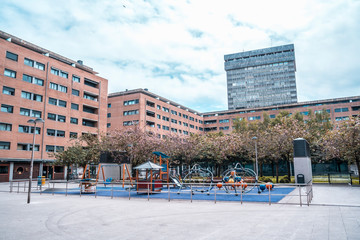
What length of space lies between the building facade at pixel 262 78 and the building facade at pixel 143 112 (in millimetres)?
86192

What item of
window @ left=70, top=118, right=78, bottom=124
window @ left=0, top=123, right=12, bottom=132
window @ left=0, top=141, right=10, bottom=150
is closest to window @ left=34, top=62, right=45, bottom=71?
window @ left=70, top=118, right=78, bottom=124

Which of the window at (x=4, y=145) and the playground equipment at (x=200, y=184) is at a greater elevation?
the window at (x=4, y=145)

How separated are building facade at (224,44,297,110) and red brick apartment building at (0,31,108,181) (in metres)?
117

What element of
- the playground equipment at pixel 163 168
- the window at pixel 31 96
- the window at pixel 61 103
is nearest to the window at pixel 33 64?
the window at pixel 31 96

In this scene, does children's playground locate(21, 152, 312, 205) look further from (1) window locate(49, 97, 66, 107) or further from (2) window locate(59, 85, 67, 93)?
(2) window locate(59, 85, 67, 93)

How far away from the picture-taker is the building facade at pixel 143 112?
71750 mm

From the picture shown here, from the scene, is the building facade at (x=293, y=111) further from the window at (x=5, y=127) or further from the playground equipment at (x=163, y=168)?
the window at (x=5, y=127)

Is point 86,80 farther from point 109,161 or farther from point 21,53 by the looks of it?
point 109,161

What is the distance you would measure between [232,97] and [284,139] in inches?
5398

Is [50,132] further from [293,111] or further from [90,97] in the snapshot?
[293,111]

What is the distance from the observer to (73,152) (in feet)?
135

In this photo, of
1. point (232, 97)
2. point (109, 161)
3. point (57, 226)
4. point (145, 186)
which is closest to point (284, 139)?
point (145, 186)

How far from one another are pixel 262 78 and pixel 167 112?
96126 mm

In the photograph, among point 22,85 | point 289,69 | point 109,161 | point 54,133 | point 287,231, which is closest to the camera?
point 287,231
